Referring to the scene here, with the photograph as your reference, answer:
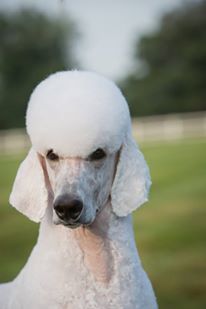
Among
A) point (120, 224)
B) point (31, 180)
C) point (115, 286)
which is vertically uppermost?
point (31, 180)

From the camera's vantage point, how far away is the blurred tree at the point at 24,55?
2353cm

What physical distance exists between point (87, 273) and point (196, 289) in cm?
401

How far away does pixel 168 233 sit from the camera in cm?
913

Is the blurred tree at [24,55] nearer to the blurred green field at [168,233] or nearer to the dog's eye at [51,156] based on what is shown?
the blurred green field at [168,233]

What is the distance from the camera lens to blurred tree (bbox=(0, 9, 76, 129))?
77.2 feet

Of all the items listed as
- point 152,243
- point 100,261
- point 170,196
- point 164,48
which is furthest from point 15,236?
point 164,48

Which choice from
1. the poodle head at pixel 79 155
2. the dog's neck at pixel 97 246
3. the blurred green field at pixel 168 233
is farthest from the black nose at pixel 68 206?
the blurred green field at pixel 168 233

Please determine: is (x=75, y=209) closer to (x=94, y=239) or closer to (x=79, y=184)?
(x=79, y=184)

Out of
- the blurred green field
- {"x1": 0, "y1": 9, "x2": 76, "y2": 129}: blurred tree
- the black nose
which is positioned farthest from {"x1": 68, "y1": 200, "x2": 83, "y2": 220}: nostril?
{"x1": 0, "y1": 9, "x2": 76, "y2": 129}: blurred tree

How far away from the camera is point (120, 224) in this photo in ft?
7.32

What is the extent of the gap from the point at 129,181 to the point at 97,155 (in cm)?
14

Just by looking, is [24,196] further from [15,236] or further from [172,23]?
[172,23]

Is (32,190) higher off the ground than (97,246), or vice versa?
(32,190)

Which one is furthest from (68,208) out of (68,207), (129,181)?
(129,181)
